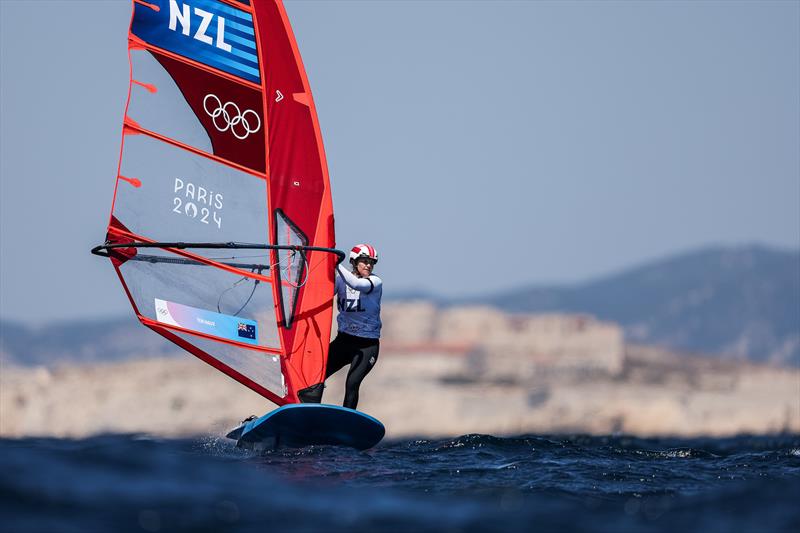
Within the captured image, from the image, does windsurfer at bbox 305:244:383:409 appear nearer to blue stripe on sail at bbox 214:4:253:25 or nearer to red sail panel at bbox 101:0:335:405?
red sail panel at bbox 101:0:335:405

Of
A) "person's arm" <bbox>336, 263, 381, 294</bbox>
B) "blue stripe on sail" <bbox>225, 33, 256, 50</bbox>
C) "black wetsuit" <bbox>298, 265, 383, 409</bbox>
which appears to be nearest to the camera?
"person's arm" <bbox>336, 263, 381, 294</bbox>

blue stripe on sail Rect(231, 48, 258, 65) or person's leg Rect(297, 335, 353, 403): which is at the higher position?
blue stripe on sail Rect(231, 48, 258, 65)

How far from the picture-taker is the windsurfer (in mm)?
13195

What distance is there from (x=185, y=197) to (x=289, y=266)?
142 cm

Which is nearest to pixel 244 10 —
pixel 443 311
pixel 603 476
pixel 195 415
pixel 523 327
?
pixel 603 476

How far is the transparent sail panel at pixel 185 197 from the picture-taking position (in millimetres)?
13203

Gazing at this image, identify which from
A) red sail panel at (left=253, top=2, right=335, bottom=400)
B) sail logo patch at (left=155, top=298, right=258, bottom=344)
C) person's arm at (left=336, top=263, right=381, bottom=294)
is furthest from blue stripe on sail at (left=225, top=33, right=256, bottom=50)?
sail logo patch at (left=155, top=298, right=258, bottom=344)

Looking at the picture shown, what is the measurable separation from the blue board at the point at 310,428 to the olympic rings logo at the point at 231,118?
3320 millimetres

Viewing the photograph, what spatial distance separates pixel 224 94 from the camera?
1369cm

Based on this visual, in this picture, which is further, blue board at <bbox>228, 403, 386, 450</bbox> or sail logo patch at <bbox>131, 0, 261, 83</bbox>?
sail logo patch at <bbox>131, 0, 261, 83</bbox>

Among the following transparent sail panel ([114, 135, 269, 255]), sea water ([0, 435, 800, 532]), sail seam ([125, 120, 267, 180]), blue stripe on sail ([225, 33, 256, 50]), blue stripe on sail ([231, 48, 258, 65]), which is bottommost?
sea water ([0, 435, 800, 532])

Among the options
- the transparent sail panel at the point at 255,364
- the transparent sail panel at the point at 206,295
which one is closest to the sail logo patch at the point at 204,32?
the transparent sail panel at the point at 206,295

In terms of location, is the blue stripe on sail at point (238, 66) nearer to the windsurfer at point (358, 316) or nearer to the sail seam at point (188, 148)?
the sail seam at point (188, 148)

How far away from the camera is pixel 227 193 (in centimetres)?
1360
